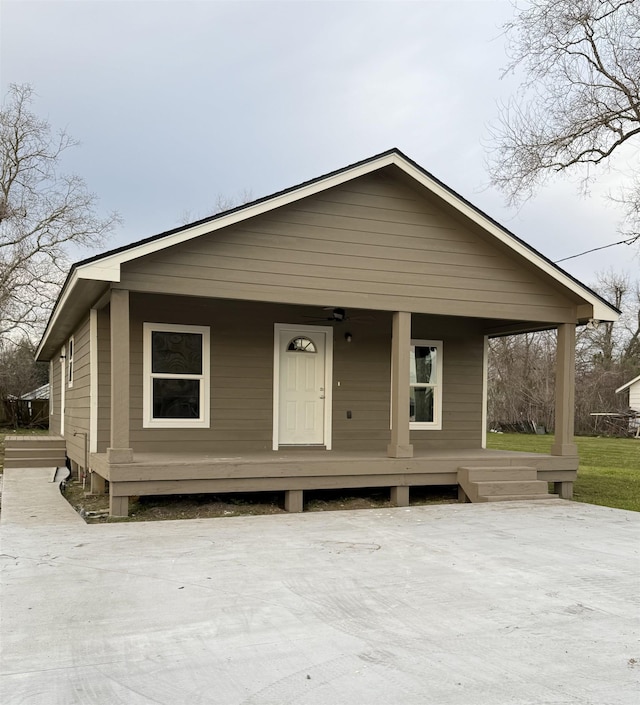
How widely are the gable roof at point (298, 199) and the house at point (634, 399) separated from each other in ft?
71.6

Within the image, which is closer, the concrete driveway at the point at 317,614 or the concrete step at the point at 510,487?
the concrete driveway at the point at 317,614

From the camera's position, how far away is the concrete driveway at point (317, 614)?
2.98 meters

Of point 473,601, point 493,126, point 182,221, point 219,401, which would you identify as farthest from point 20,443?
point 182,221

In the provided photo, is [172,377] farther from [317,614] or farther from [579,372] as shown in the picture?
[579,372]

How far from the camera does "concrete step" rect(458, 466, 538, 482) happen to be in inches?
343

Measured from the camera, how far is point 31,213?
26.5m

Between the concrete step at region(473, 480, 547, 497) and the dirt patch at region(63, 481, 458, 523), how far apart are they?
0.63m

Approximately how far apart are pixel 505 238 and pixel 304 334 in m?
3.30

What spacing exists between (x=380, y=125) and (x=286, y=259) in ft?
44.0

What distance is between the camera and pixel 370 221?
28.0 ft

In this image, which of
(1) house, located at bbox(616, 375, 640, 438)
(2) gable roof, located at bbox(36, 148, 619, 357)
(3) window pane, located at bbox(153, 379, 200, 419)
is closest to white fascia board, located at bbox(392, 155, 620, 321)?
(2) gable roof, located at bbox(36, 148, 619, 357)

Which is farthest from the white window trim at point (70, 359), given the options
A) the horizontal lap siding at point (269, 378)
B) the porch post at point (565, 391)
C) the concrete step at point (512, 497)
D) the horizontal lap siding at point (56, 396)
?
the porch post at point (565, 391)

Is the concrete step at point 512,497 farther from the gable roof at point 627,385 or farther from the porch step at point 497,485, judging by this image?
the gable roof at point 627,385

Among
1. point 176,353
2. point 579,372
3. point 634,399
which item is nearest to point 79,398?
point 176,353
